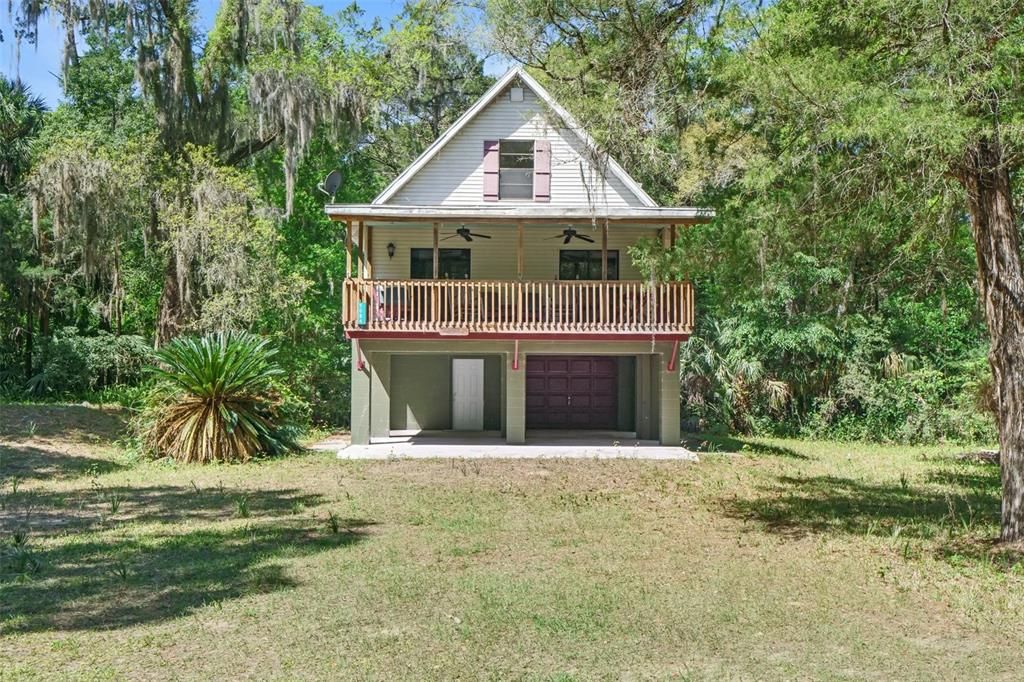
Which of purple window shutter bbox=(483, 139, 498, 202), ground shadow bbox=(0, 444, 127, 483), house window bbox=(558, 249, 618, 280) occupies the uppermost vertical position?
purple window shutter bbox=(483, 139, 498, 202)

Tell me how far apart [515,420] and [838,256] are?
26.5 ft

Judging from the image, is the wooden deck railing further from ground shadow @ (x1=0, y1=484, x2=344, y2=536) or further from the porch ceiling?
ground shadow @ (x1=0, y1=484, x2=344, y2=536)

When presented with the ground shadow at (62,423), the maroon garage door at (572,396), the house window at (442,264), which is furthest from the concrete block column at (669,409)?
the ground shadow at (62,423)

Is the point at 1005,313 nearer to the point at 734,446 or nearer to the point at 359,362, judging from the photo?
the point at 734,446

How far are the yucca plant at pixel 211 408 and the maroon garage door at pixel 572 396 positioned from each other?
6.51m

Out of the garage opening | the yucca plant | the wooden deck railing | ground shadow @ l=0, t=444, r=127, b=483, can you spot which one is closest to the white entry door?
the garage opening

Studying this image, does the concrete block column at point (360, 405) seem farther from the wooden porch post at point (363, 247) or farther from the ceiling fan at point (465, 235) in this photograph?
the ceiling fan at point (465, 235)

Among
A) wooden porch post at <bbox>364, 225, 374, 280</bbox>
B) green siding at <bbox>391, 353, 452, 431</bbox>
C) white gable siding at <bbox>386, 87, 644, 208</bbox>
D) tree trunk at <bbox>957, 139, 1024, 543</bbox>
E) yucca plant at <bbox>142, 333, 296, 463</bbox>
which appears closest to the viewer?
tree trunk at <bbox>957, 139, 1024, 543</bbox>

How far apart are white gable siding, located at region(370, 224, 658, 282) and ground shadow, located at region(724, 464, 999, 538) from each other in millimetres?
6857

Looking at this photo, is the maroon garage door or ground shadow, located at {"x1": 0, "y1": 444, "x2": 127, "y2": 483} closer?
ground shadow, located at {"x1": 0, "y1": 444, "x2": 127, "y2": 483}

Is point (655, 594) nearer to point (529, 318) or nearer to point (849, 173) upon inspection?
point (849, 173)

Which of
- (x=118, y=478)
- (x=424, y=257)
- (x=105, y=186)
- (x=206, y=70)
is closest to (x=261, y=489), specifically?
(x=118, y=478)

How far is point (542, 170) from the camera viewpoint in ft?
63.2

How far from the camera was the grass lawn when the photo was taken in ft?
18.5
